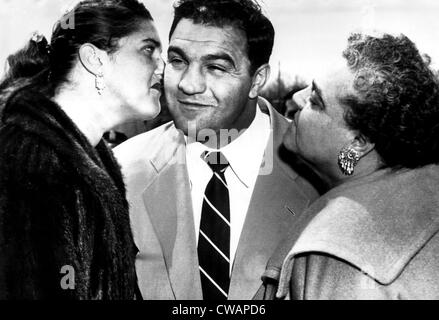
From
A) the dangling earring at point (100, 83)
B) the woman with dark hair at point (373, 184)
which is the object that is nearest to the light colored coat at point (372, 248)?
the woman with dark hair at point (373, 184)

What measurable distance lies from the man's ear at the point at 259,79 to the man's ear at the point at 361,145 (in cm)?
44

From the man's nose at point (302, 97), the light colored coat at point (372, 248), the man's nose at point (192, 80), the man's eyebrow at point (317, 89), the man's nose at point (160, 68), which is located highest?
the man's nose at point (160, 68)

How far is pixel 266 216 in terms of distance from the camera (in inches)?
75.2

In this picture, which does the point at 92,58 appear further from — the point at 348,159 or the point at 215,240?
the point at 348,159

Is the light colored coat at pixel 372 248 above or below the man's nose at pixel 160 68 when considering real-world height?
below

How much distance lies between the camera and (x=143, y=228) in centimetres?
191

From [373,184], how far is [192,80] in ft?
2.23

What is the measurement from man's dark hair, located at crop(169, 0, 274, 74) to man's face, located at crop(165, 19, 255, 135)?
20 millimetres

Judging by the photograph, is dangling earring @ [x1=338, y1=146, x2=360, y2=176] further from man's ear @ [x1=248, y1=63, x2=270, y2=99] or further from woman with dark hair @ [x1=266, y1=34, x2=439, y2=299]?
man's ear @ [x1=248, y1=63, x2=270, y2=99]

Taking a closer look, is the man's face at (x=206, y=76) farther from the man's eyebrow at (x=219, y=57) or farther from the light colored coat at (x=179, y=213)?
the light colored coat at (x=179, y=213)

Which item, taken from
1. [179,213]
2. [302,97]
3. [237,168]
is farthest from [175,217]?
[302,97]

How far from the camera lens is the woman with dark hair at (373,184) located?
1.53 meters
